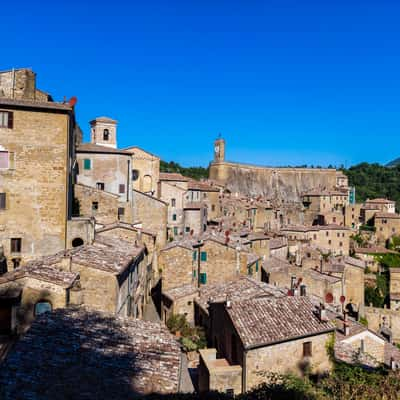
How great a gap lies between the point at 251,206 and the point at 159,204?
31336mm

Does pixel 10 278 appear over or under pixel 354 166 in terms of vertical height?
under

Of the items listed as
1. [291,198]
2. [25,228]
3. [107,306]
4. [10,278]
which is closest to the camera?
[10,278]

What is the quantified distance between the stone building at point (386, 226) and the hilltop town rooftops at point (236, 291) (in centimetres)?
5348

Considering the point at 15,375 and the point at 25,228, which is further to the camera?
the point at 25,228

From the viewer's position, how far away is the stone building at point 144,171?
137 ft

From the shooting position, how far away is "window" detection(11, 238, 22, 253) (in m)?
18.9

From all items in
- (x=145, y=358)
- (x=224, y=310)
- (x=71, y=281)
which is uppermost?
(x=71, y=281)

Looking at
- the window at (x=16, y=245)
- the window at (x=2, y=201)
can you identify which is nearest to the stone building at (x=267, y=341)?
the window at (x=16, y=245)

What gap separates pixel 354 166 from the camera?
145750mm

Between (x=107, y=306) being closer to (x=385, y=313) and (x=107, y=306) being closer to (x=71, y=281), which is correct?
(x=71, y=281)

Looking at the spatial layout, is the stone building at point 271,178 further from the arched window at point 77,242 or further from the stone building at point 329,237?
the arched window at point 77,242

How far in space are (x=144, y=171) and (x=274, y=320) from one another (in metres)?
28.4

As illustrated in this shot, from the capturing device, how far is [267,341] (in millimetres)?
15133

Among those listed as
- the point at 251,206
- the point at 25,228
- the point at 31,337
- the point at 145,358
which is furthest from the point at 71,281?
the point at 251,206
